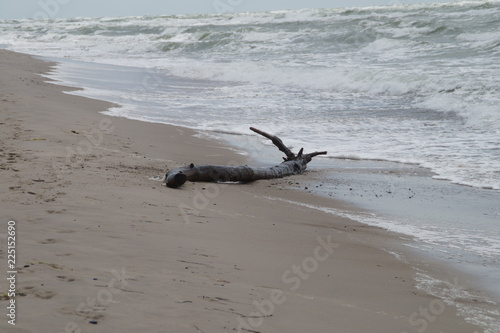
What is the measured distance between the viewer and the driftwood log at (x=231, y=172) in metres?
6.06

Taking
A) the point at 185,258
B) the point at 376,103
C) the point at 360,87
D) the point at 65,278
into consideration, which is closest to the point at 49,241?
the point at 65,278

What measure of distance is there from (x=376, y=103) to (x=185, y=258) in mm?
11405

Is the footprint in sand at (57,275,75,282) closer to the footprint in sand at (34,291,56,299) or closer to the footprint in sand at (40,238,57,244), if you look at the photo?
the footprint in sand at (34,291,56,299)

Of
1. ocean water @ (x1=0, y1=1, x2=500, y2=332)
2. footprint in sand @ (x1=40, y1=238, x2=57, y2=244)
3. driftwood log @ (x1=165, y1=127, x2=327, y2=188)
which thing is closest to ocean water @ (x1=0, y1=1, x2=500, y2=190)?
ocean water @ (x1=0, y1=1, x2=500, y2=332)

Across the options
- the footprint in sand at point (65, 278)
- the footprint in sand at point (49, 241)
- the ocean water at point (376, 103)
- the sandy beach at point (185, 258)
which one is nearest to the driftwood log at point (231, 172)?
the sandy beach at point (185, 258)

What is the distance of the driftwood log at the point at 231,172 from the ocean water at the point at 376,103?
53 centimetres

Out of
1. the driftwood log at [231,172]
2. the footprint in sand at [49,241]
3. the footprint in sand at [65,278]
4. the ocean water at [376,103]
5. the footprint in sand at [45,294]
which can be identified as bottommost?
the footprint in sand at [45,294]

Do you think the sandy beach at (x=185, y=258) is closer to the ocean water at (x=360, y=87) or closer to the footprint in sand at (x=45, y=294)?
the footprint in sand at (x=45, y=294)

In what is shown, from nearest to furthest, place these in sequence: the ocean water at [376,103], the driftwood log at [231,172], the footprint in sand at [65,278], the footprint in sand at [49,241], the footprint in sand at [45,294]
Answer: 1. the footprint in sand at [45,294]
2. the footprint in sand at [65,278]
3. the footprint in sand at [49,241]
4. the driftwood log at [231,172]
5. the ocean water at [376,103]

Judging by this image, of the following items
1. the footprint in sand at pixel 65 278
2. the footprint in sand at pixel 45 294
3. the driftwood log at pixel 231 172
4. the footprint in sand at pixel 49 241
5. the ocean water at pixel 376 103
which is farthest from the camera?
A: the ocean water at pixel 376 103

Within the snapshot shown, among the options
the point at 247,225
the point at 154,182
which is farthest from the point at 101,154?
the point at 247,225

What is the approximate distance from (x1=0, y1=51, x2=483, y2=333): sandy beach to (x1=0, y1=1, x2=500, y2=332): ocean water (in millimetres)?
626

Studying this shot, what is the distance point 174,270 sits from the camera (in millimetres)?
3486

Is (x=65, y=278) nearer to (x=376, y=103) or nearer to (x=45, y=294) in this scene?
(x=45, y=294)
